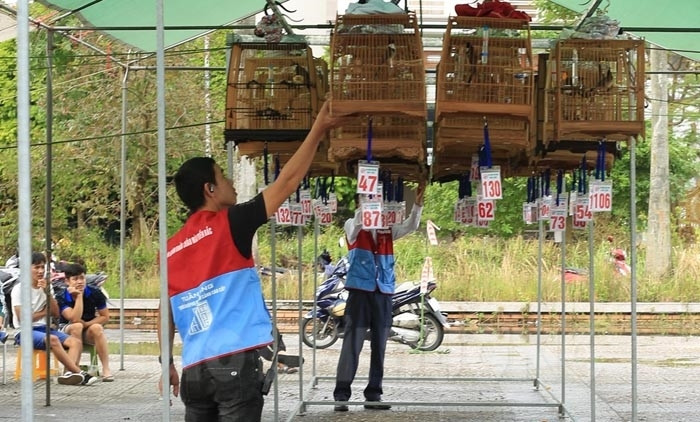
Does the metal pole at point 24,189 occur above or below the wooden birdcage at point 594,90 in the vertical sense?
below

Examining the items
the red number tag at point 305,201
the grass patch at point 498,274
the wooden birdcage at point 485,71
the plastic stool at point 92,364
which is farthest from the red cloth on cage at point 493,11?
the grass patch at point 498,274

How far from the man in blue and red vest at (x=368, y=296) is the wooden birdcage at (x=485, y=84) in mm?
2423

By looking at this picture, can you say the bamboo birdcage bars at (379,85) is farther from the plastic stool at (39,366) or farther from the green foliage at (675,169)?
the green foliage at (675,169)

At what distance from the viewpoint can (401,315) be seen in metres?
14.0

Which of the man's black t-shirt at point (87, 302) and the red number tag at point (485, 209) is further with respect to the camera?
the man's black t-shirt at point (87, 302)

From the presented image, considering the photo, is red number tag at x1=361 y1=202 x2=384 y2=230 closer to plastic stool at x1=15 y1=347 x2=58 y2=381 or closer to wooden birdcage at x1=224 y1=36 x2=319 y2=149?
wooden birdcage at x1=224 y1=36 x2=319 y2=149

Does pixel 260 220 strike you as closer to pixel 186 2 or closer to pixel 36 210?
pixel 186 2

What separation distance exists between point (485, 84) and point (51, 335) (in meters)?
5.67

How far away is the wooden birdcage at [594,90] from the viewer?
20.4 ft

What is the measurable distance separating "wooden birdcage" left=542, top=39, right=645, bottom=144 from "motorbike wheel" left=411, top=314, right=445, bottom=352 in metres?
7.69

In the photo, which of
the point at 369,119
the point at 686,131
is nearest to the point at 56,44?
the point at 369,119

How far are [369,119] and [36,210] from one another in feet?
72.1

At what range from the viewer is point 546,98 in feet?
21.2

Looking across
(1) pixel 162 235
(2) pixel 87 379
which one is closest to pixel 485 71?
(1) pixel 162 235
